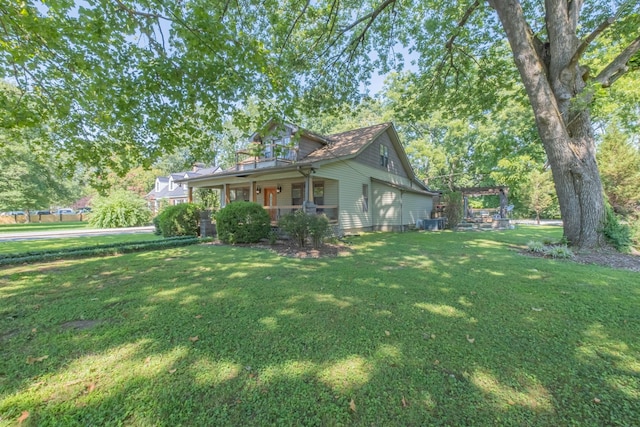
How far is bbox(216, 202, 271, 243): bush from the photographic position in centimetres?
991

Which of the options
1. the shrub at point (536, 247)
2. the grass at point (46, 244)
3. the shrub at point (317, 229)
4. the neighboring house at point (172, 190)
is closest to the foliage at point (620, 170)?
the shrub at point (536, 247)

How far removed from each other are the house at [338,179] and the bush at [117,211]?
10.8 m

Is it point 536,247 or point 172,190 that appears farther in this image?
point 172,190

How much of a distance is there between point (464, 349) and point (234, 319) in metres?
2.53

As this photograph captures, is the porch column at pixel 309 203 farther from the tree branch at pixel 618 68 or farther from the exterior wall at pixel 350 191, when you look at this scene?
the tree branch at pixel 618 68

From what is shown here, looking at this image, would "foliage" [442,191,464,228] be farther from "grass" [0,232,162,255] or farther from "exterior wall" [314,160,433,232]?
"grass" [0,232,162,255]

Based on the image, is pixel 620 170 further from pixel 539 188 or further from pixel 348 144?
pixel 348 144

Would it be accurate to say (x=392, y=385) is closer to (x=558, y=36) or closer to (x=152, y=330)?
(x=152, y=330)

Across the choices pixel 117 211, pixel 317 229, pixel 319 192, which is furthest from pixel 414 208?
pixel 117 211

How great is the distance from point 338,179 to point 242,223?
5131mm

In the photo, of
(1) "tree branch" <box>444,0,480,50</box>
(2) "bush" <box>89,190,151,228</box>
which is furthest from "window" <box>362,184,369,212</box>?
(2) "bush" <box>89,190,151,228</box>

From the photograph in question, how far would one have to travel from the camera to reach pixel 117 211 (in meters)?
21.7

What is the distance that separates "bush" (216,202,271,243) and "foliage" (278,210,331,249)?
151cm

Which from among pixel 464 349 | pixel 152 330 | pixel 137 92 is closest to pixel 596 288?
pixel 464 349
